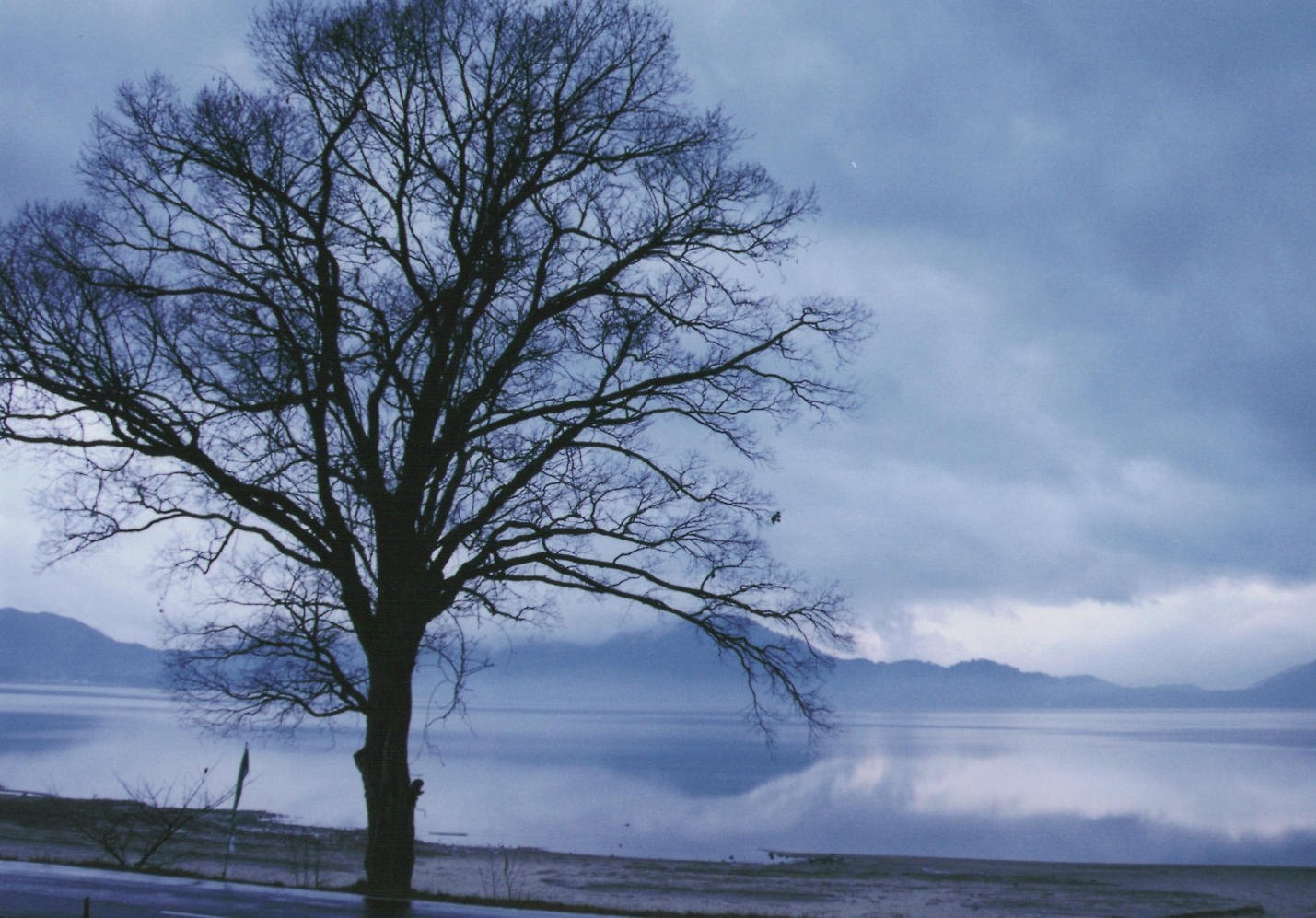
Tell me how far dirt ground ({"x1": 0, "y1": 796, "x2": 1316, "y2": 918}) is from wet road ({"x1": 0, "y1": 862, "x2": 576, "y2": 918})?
9.25 metres

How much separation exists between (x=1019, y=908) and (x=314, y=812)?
3555cm

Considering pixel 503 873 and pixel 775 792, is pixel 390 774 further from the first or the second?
pixel 775 792

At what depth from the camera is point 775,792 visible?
7100cm

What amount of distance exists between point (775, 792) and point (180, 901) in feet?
207

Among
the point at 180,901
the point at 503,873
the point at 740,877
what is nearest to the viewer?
the point at 180,901

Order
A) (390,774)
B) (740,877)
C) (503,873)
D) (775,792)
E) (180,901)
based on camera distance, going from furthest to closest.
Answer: (775,792) < (740,877) < (503,873) < (390,774) < (180,901)

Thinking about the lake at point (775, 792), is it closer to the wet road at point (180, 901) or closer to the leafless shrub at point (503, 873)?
the leafless shrub at point (503, 873)

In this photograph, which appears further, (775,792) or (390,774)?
(775,792)

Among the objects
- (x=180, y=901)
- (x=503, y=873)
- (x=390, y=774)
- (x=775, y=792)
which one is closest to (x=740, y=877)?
(x=503, y=873)

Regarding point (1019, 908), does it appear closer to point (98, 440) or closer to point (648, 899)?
point (648, 899)

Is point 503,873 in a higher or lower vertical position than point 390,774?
lower

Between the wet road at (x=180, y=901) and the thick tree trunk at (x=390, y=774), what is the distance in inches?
32.2

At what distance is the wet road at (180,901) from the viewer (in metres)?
10.7

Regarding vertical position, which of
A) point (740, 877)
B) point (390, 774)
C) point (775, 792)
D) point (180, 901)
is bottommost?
point (740, 877)
